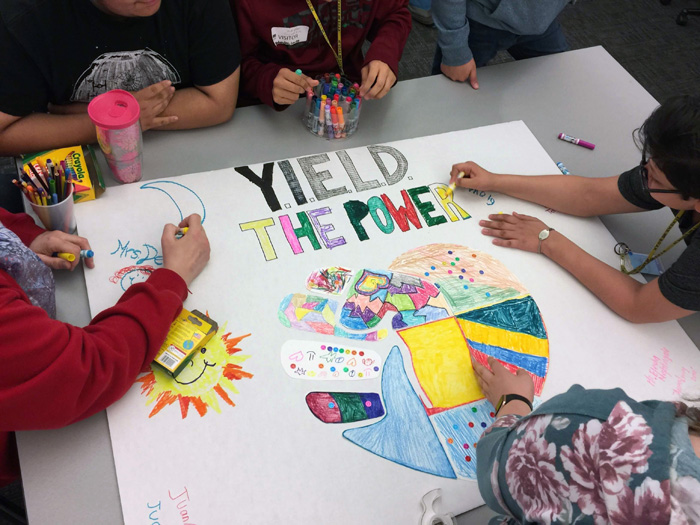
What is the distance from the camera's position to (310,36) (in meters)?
1.28

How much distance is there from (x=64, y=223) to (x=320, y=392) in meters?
0.52

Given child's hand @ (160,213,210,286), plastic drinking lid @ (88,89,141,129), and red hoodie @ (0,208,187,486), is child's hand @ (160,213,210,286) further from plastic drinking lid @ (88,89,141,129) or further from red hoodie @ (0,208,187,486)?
plastic drinking lid @ (88,89,141,129)

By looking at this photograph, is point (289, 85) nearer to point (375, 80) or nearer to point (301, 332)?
point (375, 80)

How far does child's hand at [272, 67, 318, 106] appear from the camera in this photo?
46.0 inches

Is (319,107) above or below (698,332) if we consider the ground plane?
above

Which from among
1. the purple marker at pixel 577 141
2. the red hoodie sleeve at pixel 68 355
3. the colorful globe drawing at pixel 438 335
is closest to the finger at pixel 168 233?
the red hoodie sleeve at pixel 68 355

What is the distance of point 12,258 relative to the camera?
2.60 feet

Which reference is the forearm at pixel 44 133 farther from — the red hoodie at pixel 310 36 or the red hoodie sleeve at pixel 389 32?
the red hoodie sleeve at pixel 389 32

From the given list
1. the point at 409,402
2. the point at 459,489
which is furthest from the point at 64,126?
the point at 459,489

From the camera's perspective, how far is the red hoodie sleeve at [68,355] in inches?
27.3

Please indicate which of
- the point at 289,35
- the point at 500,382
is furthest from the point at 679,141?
the point at 289,35

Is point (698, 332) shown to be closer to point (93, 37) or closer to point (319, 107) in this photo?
point (319, 107)

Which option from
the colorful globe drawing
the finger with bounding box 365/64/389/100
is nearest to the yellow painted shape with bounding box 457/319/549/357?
the colorful globe drawing
